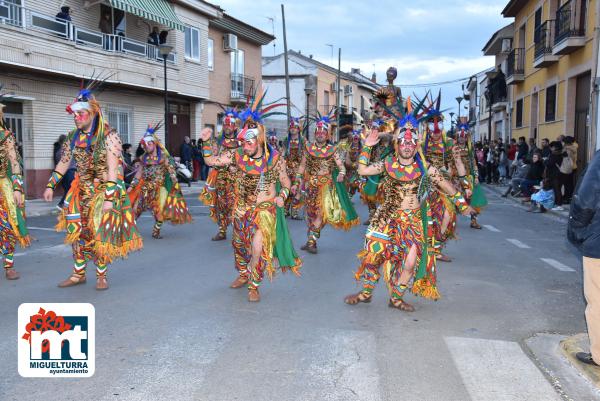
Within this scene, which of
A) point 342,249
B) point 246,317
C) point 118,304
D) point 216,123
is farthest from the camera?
point 216,123

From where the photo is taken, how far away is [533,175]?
16797 mm

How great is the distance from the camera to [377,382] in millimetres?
3740

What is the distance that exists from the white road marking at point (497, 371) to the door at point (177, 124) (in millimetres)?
20038

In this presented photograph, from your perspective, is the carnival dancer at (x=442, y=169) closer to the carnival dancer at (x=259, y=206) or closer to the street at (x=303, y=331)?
the street at (x=303, y=331)

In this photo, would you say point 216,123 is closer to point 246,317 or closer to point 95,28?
point 95,28

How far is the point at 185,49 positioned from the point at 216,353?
68.2ft

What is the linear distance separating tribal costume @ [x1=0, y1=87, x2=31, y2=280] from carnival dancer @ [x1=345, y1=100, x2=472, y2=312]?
13.5 feet

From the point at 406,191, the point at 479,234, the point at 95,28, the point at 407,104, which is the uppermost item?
the point at 95,28

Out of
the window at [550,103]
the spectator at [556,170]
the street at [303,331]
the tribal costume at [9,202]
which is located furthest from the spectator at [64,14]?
the window at [550,103]

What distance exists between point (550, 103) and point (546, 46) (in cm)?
228

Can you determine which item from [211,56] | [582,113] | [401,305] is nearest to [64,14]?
[211,56]

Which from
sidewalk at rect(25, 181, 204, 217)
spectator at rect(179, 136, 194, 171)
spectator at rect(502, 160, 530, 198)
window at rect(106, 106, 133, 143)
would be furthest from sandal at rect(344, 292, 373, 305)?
window at rect(106, 106, 133, 143)

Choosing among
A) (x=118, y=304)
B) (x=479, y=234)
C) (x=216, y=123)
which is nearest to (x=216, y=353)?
(x=118, y=304)

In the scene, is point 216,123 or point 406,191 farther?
point 216,123
